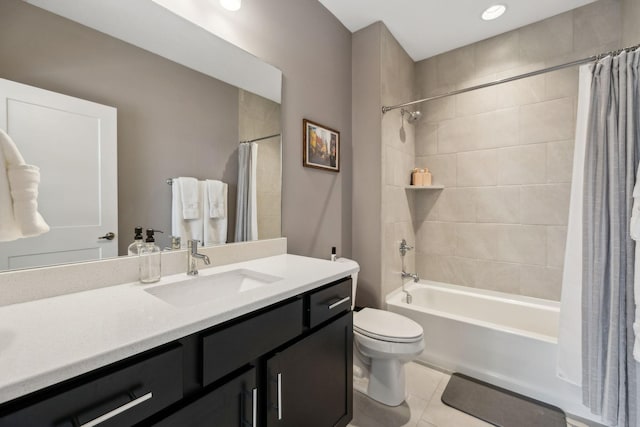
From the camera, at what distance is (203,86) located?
1.33m

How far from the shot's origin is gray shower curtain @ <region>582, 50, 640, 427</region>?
1350 millimetres

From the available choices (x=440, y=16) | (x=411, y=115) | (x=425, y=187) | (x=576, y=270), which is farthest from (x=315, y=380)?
(x=440, y=16)

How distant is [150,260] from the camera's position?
112cm

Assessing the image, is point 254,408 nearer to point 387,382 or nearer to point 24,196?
point 24,196

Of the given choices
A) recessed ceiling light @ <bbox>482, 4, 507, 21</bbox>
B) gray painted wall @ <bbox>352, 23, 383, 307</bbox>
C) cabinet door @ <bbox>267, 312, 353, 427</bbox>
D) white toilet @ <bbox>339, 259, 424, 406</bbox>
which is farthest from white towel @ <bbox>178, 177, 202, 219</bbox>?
recessed ceiling light @ <bbox>482, 4, 507, 21</bbox>

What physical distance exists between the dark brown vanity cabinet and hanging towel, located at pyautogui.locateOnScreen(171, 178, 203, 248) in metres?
0.59

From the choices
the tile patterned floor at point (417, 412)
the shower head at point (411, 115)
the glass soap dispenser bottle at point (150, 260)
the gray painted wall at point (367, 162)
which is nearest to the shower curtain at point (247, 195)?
the glass soap dispenser bottle at point (150, 260)

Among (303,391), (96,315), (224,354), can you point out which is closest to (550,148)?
(303,391)

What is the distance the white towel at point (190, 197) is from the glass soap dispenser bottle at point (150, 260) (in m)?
0.17

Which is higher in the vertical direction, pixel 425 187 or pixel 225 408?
pixel 425 187

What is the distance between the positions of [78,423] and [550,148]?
2904 millimetres

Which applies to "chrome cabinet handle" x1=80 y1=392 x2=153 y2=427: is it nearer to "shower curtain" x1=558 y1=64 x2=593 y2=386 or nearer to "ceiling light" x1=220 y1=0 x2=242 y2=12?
"ceiling light" x1=220 y1=0 x2=242 y2=12

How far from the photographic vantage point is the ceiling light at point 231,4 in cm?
138

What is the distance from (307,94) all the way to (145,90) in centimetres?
102
